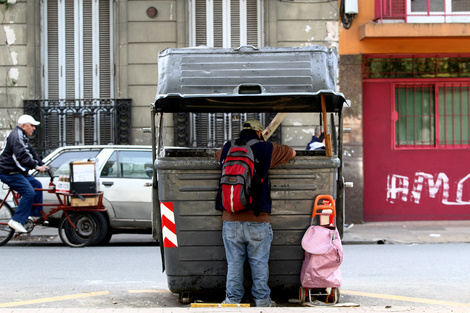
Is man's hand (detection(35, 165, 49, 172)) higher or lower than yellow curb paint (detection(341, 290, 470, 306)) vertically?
higher

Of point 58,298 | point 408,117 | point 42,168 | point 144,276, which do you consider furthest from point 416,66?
point 58,298

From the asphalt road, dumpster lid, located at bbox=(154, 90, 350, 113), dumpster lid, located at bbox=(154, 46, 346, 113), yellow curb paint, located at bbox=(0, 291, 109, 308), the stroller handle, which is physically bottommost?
the asphalt road

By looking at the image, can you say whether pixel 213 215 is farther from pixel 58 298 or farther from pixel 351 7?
pixel 351 7

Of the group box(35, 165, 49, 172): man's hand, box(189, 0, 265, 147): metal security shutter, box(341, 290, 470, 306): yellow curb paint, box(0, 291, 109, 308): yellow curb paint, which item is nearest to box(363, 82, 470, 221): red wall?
box(189, 0, 265, 147): metal security shutter

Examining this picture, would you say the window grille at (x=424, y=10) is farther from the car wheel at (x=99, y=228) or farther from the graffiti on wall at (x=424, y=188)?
the car wheel at (x=99, y=228)

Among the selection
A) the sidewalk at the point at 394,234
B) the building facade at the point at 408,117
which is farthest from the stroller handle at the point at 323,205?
the building facade at the point at 408,117

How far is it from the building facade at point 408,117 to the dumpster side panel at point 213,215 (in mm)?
8750

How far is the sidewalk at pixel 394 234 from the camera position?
12501 millimetres

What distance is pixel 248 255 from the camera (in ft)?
20.3

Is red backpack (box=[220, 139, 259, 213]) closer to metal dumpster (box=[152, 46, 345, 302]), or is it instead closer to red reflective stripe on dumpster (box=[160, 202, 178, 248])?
metal dumpster (box=[152, 46, 345, 302])

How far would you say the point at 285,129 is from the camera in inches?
598

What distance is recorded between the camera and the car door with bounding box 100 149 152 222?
1122cm

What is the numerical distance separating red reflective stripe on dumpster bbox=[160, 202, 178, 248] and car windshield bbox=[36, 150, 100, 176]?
5256mm

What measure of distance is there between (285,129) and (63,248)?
5875 millimetres
